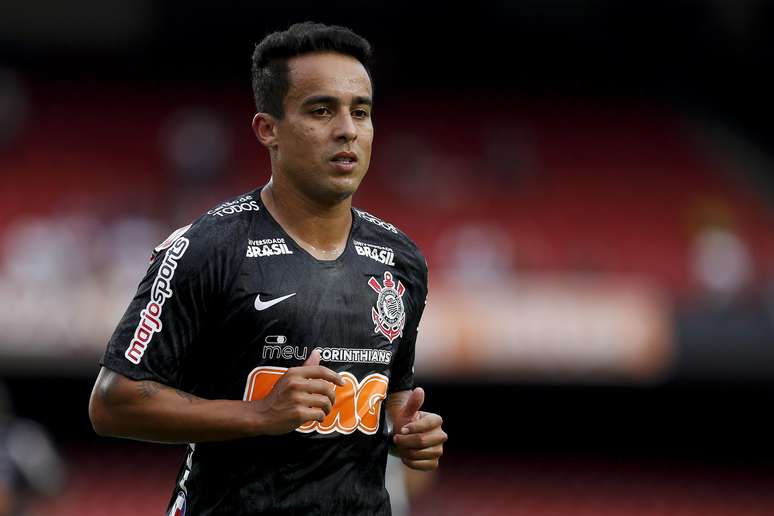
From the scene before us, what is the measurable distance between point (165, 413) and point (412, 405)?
77cm

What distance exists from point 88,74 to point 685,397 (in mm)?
9030

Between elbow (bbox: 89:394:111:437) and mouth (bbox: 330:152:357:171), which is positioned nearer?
elbow (bbox: 89:394:111:437)

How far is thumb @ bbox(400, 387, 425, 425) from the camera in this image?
3.82m

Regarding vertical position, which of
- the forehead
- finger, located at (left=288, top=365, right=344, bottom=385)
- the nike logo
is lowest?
finger, located at (left=288, top=365, right=344, bottom=385)

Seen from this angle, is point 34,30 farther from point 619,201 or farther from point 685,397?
point 685,397

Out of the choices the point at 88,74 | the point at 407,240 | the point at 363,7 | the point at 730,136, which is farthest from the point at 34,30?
the point at 407,240

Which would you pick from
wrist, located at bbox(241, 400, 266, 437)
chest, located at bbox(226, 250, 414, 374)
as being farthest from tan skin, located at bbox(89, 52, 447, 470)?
chest, located at bbox(226, 250, 414, 374)

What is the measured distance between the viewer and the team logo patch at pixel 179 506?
3.82m

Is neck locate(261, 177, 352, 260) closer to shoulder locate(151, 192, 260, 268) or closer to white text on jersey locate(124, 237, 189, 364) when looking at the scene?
shoulder locate(151, 192, 260, 268)

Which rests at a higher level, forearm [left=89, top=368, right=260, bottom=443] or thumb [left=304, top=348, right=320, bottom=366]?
thumb [left=304, top=348, right=320, bottom=366]

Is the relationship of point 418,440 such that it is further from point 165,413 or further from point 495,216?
point 495,216

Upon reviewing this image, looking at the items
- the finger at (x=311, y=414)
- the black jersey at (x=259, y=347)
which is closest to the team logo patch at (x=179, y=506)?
the black jersey at (x=259, y=347)

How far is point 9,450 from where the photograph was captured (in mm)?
9930

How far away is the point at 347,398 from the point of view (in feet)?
12.7
